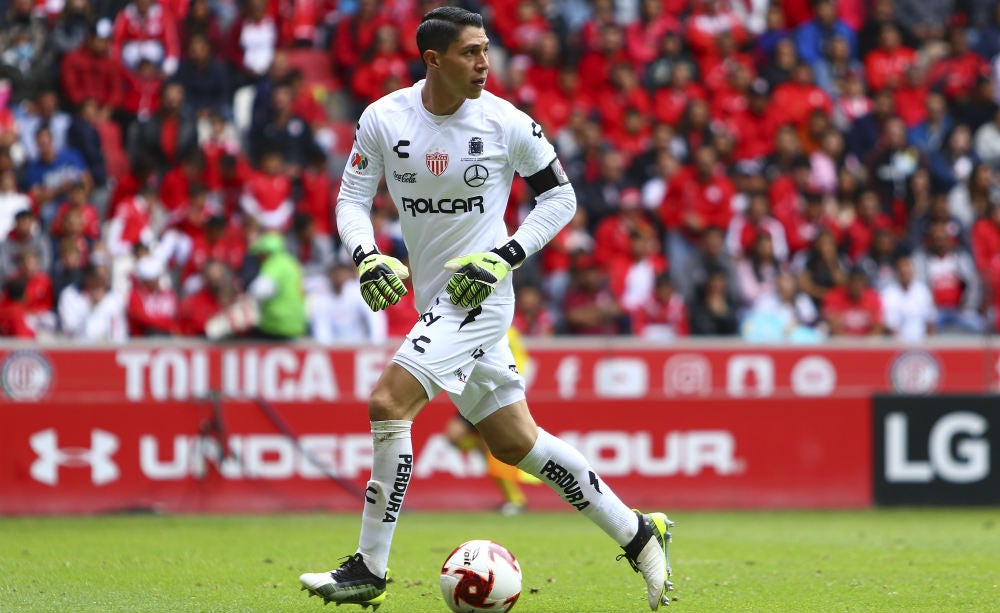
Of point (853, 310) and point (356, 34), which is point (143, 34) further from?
point (853, 310)

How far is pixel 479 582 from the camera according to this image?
668 cm

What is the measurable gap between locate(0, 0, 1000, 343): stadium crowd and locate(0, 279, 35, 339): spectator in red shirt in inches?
1.0

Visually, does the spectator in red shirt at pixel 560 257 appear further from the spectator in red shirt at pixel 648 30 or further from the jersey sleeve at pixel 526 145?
the jersey sleeve at pixel 526 145

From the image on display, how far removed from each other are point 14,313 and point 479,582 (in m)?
9.80

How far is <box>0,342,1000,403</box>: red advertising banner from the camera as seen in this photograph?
15008mm

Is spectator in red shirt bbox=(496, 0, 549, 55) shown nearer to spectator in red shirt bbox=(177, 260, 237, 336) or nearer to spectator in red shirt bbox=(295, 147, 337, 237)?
spectator in red shirt bbox=(295, 147, 337, 237)

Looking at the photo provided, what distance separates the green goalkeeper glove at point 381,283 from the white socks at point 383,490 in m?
0.56

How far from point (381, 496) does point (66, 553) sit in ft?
12.8

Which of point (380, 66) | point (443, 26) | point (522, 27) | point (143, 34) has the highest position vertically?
point (522, 27)

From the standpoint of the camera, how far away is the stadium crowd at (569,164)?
16.3m

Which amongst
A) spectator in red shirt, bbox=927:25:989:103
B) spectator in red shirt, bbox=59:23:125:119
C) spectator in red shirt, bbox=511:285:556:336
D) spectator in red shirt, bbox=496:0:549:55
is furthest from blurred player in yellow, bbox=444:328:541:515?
spectator in red shirt, bbox=927:25:989:103

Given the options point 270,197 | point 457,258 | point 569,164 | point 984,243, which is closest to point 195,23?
point 270,197

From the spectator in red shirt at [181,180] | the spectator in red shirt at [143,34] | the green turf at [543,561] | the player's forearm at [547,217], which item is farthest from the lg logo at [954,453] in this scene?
the spectator in red shirt at [143,34]

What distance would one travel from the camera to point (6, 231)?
1580cm
